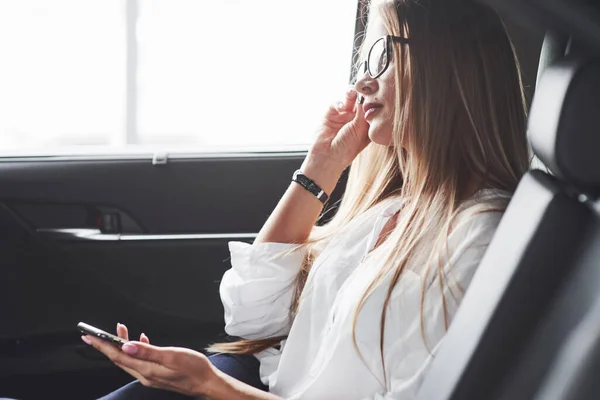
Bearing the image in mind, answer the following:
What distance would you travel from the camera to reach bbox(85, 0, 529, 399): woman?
1271 mm

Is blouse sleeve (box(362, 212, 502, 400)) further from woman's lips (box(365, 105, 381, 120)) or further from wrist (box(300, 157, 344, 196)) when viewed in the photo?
wrist (box(300, 157, 344, 196))

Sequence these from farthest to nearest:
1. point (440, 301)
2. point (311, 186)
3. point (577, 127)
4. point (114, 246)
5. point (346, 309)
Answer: point (114, 246), point (311, 186), point (346, 309), point (440, 301), point (577, 127)

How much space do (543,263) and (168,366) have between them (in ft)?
1.97

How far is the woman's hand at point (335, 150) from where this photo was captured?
175cm

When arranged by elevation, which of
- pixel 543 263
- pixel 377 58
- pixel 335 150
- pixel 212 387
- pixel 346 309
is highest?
pixel 377 58

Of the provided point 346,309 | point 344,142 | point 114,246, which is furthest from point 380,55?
point 114,246

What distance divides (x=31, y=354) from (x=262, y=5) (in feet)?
4.06

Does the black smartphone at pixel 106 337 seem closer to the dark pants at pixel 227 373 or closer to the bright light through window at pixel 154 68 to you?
the dark pants at pixel 227 373

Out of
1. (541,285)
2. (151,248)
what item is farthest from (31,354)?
(541,285)

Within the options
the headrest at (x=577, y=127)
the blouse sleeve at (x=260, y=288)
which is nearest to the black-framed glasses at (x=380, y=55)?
the blouse sleeve at (x=260, y=288)

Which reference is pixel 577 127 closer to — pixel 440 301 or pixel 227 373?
pixel 440 301

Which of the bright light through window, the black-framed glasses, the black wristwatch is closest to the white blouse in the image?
the black wristwatch

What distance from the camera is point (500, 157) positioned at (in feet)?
4.52

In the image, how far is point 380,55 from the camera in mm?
1474
